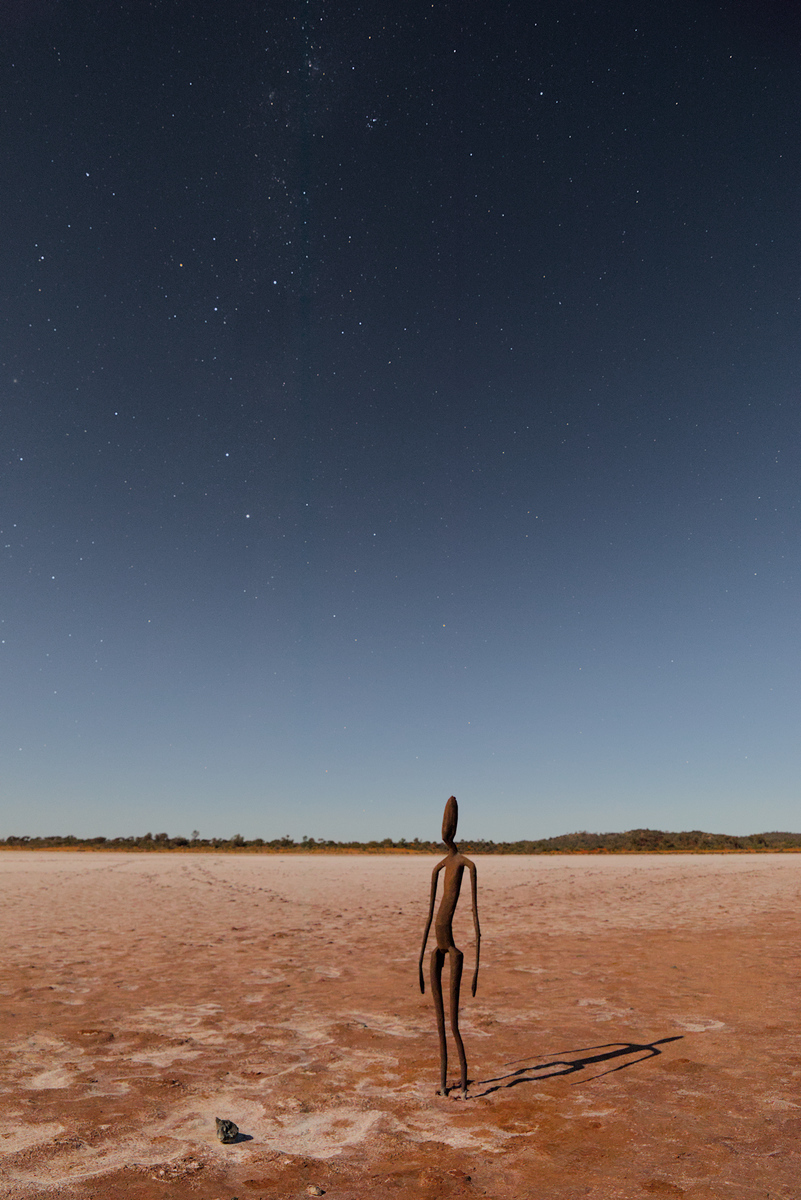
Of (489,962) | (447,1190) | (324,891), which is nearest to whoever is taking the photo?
(447,1190)

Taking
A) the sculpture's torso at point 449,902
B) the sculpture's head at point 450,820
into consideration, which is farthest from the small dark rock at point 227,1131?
the sculpture's head at point 450,820

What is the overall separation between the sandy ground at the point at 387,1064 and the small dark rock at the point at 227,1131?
7 centimetres

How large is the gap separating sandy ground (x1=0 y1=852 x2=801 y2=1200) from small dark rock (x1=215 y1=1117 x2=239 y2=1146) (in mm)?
73

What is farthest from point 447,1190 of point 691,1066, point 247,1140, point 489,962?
point 489,962

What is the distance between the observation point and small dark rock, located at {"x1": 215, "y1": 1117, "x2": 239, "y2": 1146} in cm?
516

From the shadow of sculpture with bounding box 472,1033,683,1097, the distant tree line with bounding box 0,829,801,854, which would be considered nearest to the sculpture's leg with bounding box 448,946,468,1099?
the shadow of sculpture with bounding box 472,1033,683,1097

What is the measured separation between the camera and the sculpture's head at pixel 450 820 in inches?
246

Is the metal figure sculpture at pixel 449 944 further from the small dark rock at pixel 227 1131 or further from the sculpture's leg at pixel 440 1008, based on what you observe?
the small dark rock at pixel 227 1131

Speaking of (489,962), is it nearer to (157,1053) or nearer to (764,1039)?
(764,1039)

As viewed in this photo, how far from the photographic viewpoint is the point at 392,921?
1811cm

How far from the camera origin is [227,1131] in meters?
5.18

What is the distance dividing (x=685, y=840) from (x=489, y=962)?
76.7 m

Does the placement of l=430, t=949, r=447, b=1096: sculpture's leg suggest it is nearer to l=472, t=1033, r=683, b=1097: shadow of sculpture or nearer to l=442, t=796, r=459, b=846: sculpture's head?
l=472, t=1033, r=683, b=1097: shadow of sculpture

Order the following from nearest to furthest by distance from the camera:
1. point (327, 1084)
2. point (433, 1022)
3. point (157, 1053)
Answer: point (327, 1084) < point (157, 1053) < point (433, 1022)
